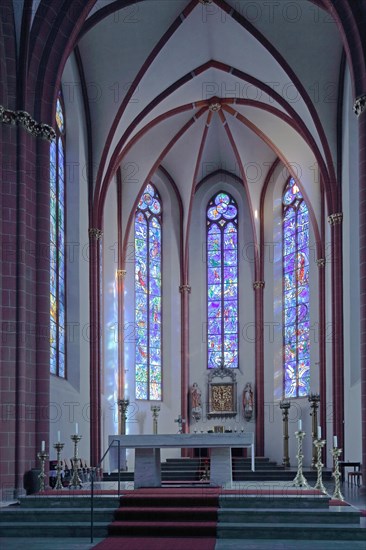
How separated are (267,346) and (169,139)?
27.9 feet

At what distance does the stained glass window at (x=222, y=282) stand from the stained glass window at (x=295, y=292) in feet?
7.74

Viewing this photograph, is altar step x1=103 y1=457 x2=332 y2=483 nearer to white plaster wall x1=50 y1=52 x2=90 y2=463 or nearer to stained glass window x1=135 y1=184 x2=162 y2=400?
white plaster wall x1=50 y1=52 x2=90 y2=463

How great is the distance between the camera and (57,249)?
23.3 m

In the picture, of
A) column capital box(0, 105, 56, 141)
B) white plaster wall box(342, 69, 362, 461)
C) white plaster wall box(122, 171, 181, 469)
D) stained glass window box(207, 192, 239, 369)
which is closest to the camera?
column capital box(0, 105, 56, 141)

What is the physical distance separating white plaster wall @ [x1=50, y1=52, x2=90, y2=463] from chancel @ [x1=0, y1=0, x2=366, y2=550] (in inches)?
3.3

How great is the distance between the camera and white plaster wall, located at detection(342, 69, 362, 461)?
23.4 meters

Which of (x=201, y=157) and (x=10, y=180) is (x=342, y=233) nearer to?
(x=201, y=157)

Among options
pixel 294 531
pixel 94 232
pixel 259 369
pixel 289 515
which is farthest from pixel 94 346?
pixel 294 531

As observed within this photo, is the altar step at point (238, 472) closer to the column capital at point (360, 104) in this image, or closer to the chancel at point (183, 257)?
the chancel at point (183, 257)

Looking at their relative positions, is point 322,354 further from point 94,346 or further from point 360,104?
point 360,104

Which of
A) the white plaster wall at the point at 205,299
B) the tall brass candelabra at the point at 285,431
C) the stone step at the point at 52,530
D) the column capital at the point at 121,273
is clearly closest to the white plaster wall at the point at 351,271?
the tall brass candelabra at the point at 285,431

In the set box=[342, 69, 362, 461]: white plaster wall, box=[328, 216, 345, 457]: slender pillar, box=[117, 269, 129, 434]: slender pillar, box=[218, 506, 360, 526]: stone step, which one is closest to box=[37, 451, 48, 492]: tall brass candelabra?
box=[218, 506, 360, 526]: stone step

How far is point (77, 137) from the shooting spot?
81.3 ft

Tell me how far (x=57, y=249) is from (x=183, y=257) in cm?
1056
